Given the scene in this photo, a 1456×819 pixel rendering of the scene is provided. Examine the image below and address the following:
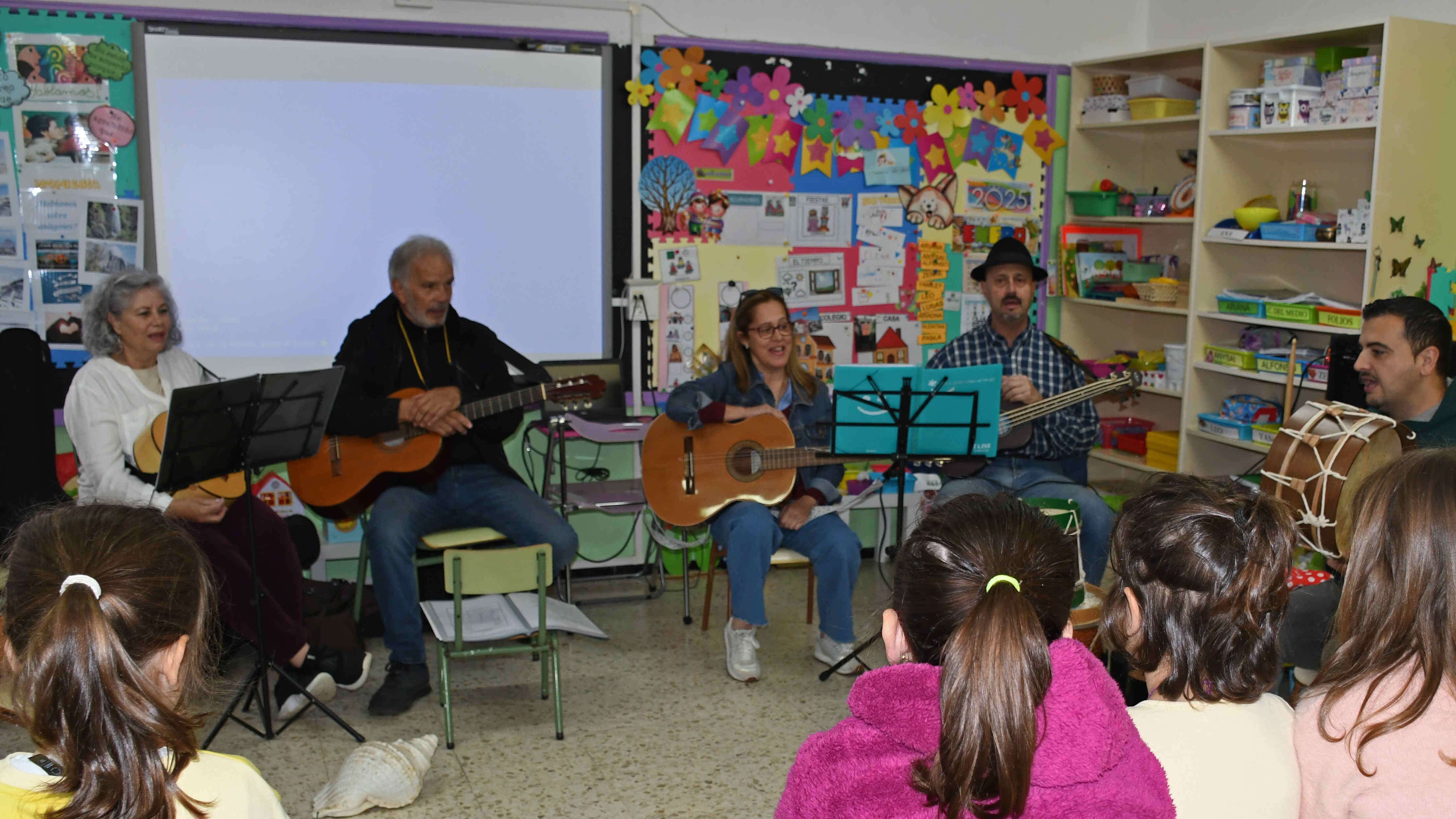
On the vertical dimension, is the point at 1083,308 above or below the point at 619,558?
above

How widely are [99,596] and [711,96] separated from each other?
11.5ft

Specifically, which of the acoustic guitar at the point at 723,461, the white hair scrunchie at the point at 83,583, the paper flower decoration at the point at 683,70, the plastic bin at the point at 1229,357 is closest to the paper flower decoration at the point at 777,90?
the paper flower decoration at the point at 683,70

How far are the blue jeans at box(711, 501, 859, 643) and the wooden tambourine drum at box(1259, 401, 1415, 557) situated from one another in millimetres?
1258

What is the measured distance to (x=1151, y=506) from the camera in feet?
5.00

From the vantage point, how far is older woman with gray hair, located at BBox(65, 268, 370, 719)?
10.2 ft

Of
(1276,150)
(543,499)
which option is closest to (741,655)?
(543,499)

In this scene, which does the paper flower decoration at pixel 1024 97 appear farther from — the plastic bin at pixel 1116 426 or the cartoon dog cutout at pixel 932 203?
the plastic bin at pixel 1116 426

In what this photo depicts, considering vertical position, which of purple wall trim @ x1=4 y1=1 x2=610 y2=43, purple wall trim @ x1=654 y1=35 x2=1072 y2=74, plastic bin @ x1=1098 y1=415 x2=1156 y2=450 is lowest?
plastic bin @ x1=1098 y1=415 x2=1156 y2=450

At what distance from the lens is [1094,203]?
4836 mm

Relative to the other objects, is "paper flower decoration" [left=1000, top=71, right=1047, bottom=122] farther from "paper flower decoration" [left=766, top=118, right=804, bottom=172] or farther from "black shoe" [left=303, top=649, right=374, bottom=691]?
"black shoe" [left=303, top=649, right=374, bottom=691]

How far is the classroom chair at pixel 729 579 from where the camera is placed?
367 centimetres

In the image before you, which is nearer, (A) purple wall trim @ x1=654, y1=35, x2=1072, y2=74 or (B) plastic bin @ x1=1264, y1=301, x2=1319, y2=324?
(B) plastic bin @ x1=1264, y1=301, x2=1319, y2=324

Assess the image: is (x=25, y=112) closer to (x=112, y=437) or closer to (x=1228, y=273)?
(x=112, y=437)

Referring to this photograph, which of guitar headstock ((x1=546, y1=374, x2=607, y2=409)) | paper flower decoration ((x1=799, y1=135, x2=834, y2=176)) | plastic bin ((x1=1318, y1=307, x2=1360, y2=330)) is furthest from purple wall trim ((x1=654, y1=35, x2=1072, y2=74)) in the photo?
plastic bin ((x1=1318, y1=307, x2=1360, y2=330))
